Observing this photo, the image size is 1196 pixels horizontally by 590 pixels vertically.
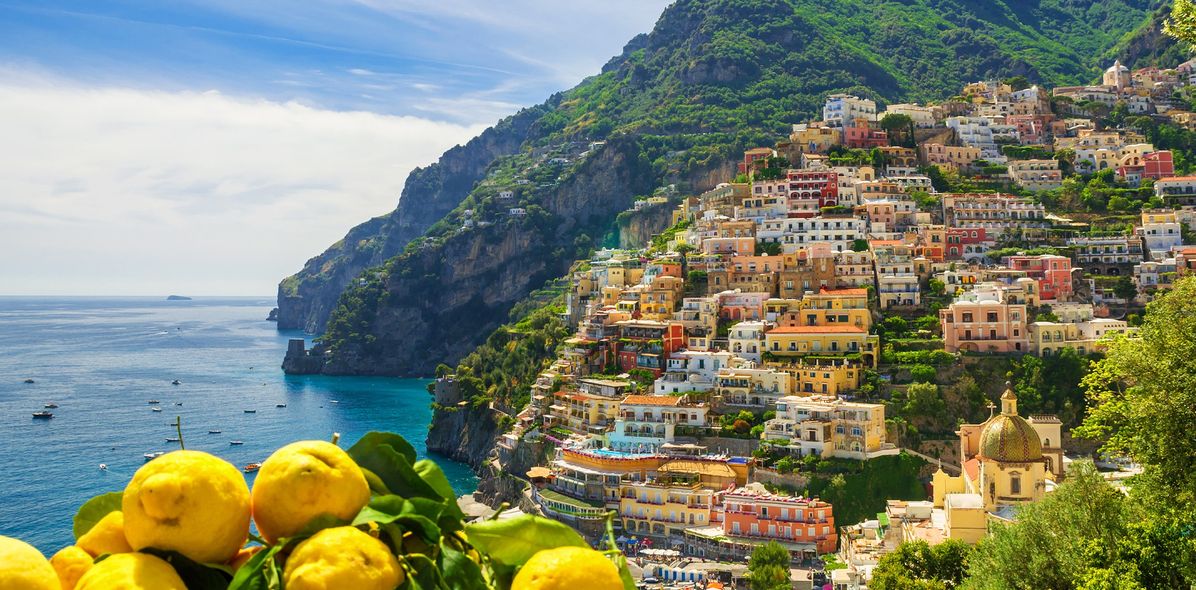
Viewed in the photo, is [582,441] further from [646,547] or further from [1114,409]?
[1114,409]

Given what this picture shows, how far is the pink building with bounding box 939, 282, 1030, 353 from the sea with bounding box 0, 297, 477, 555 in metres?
27.0

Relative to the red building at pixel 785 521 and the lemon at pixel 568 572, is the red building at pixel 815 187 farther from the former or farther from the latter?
the lemon at pixel 568 572

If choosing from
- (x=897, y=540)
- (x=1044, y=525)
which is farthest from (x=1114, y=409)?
(x=897, y=540)

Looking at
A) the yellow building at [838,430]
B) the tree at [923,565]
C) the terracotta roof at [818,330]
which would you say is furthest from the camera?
the terracotta roof at [818,330]

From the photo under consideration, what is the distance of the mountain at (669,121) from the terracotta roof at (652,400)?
48.9 metres

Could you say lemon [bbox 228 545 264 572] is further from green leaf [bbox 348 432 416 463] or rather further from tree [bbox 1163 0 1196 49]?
tree [bbox 1163 0 1196 49]

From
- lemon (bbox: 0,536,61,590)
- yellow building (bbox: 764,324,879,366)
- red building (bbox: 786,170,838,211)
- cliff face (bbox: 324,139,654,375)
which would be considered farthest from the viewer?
cliff face (bbox: 324,139,654,375)

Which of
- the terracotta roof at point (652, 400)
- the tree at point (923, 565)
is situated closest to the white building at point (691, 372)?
the terracotta roof at point (652, 400)

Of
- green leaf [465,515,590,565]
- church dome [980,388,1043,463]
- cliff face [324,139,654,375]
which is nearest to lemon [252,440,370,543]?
green leaf [465,515,590,565]

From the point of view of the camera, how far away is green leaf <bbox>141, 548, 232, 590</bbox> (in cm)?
270

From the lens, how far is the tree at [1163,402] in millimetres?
11352

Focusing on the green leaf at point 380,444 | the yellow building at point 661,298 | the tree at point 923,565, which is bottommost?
the tree at point 923,565

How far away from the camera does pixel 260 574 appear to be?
258 cm

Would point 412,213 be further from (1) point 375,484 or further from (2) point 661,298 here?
(1) point 375,484
